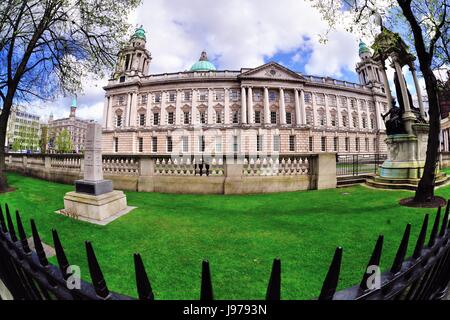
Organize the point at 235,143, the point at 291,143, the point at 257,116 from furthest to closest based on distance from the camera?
1. the point at 257,116
2. the point at 291,143
3. the point at 235,143

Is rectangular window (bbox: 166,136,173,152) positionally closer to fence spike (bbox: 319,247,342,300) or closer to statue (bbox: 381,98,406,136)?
statue (bbox: 381,98,406,136)

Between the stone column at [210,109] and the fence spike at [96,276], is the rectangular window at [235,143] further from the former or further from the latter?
the fence spike at [96,276]

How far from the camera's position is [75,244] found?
4.18 metres

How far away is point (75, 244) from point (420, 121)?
48.8ft

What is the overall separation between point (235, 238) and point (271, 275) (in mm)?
3488

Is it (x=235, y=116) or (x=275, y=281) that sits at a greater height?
(x=235, y=116)

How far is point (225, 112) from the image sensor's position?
4425cm

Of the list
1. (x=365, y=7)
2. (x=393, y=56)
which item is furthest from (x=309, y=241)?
(x=393, y=56)

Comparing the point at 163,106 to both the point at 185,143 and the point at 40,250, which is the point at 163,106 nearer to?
the point at 185,143

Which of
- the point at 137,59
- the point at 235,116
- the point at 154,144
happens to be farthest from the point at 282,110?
the point at 137,59

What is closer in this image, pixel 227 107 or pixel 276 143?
pixel 276 143

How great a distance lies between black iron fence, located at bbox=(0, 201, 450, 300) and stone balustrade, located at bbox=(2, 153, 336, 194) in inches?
284

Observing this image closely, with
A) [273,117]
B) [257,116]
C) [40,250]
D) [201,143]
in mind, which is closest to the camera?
[40,250]

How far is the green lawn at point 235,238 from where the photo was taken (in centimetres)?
280
